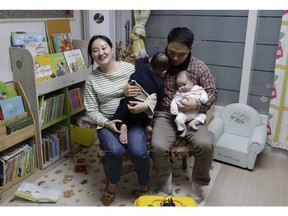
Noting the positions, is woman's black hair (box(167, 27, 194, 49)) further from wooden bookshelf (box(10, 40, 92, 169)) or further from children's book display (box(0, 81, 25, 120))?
children's book display (box(0, 81, 25, 120))

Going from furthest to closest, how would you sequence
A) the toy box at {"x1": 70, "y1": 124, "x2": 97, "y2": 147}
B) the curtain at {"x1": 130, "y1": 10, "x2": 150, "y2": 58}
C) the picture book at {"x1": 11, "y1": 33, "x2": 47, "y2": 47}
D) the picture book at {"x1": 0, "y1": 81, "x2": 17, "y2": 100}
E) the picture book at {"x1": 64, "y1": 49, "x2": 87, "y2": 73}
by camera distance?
the curtain at {"x1": 130, "y1": 10, "x2": 150, "y2": 58} → the toy box at {"x1": 70, "y1": 124, "x2": 97, "y2": 147} → the picture book at {"x1": 64, "y1": 49, "x2": 87, "y2": 73} → the picture book at {"x1": 11, "y1": 33, "x2": 47, "y2": 47} → the picture book at {"x1": 0, "y1": 81, "x2": 17, "y2": 100}

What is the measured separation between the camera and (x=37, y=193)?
6.47 feet

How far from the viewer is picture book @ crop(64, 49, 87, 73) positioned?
246 cm

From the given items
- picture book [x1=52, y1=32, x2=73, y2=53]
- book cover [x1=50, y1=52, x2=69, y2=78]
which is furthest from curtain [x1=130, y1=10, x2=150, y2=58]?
book cover [x1=50, y1=52, x2=69, y2=78]

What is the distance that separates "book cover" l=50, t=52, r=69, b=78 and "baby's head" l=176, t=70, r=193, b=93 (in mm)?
993

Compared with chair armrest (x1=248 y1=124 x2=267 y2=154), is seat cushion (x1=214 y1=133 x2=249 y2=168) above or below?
below

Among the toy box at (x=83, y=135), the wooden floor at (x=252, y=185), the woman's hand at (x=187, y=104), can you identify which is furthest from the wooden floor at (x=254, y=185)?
the toy box at (x=83, y=135)

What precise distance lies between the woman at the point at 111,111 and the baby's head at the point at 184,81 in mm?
241

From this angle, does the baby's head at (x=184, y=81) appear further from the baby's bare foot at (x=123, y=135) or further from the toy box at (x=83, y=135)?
the toy box at (x=83, y=135)

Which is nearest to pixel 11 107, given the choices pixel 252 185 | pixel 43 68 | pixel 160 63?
pixel 43 68

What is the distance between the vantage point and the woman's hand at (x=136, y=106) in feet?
5.97

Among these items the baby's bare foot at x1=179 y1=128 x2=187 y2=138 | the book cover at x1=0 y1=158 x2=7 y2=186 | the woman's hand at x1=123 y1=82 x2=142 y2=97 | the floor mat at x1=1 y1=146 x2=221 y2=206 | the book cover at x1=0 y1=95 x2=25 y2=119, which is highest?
the woman's hand at x1=123 y1=82 x2=142 y2=97

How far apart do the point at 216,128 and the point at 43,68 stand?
4.78 ft

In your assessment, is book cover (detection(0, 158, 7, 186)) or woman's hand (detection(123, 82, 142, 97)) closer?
woman's hand (detection(123, 82, 142, 97))
